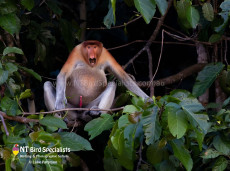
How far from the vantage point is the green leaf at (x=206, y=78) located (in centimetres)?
455

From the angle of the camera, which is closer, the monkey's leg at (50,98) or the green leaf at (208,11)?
the green leaf at (208,11)

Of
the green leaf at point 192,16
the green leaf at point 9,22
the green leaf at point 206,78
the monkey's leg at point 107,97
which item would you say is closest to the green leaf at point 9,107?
the green leaf at point 9,22

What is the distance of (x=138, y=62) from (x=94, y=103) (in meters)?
1.45

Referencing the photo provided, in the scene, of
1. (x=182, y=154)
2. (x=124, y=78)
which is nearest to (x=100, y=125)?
(x=182, y=154)

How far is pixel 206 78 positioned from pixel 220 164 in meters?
1.26

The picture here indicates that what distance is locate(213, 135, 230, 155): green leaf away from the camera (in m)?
3.58

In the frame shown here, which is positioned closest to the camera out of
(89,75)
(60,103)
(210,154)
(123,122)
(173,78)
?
(123,122)

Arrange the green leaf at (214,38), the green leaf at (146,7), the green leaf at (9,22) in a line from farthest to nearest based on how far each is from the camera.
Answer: the green leaf at (214,38)
the green leaf at (9,22)
the green leaf at (146,7)

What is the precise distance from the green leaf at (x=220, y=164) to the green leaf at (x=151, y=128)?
749 millimetres

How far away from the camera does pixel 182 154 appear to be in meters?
3.22

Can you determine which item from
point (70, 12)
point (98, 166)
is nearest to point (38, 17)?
point (70, 12)

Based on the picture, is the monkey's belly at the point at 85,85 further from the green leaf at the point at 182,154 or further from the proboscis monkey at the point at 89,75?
the green leaf at the point at 182,154

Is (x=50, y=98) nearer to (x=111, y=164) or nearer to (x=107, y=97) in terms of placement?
(x=107, y=97)

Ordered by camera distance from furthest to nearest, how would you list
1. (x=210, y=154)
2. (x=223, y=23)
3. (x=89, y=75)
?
(x=89, y=75) → (x=223, y=23) → (x=210, y=154)
